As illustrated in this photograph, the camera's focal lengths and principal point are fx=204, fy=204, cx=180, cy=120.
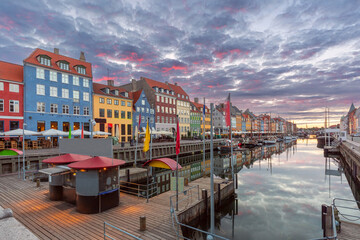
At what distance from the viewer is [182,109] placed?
273 ft

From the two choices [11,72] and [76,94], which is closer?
[11,72]

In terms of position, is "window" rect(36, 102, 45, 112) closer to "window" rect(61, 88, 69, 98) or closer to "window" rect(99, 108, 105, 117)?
"window" rect(61, 88, 69, 98)

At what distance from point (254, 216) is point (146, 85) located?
58.7 m

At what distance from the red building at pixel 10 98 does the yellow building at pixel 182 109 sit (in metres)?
51.1

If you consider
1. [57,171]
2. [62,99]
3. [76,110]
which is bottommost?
[57,171]

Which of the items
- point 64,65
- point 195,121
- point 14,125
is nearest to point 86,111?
point 64,65

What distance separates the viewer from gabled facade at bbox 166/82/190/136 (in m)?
80.8

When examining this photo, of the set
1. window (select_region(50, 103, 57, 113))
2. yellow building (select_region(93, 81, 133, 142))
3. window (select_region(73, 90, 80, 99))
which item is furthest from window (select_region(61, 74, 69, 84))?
yellow building (select_region(93, 81, 133, 142))

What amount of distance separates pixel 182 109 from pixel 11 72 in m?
55.9

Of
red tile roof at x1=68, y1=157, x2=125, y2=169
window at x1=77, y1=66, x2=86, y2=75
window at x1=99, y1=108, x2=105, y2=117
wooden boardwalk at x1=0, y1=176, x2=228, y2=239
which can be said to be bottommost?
wooden boardwalk at x1=0, y1=176, x2=228, y2=239

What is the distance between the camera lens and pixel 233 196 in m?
20.0

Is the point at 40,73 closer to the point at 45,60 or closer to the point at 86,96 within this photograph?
the point at 45,60

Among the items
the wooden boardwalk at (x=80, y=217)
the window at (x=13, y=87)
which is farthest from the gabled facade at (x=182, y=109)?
the wooden boardwalk at (x=80, y=217)

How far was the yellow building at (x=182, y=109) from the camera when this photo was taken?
265ft
